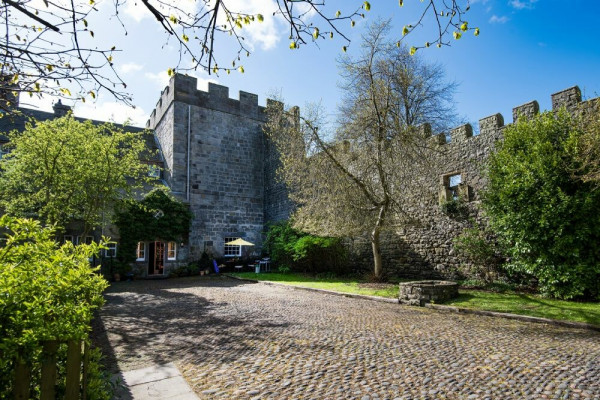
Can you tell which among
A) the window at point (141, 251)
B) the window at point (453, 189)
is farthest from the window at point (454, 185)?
the window at point (141, 251)

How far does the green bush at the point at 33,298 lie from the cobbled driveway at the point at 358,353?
1635mm

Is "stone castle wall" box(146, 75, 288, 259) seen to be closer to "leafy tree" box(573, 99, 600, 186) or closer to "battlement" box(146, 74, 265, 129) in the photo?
"battlement" box(146, 74, 265, 129)

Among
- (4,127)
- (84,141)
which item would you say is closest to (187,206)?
(84,141)

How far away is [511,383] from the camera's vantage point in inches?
130

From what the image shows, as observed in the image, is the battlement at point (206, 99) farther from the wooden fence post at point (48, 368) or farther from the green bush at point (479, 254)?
the wooden fence post at point (48, 368)

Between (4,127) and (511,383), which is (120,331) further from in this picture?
(4,127)

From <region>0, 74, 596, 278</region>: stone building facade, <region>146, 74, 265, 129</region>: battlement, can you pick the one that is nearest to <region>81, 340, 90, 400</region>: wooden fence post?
<region>0, 74, 596, 278</region>: stone building facade

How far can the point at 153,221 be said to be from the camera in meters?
17.0

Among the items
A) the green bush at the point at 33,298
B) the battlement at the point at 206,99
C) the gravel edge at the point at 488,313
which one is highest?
the battlement at the point at 206,99

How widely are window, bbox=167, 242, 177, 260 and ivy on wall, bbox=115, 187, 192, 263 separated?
498 mm

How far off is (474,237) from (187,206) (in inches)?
566

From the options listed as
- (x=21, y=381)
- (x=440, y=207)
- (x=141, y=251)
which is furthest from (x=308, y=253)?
(x=21, y=381)

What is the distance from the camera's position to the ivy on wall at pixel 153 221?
16.4 meters

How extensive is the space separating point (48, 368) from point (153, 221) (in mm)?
16106
